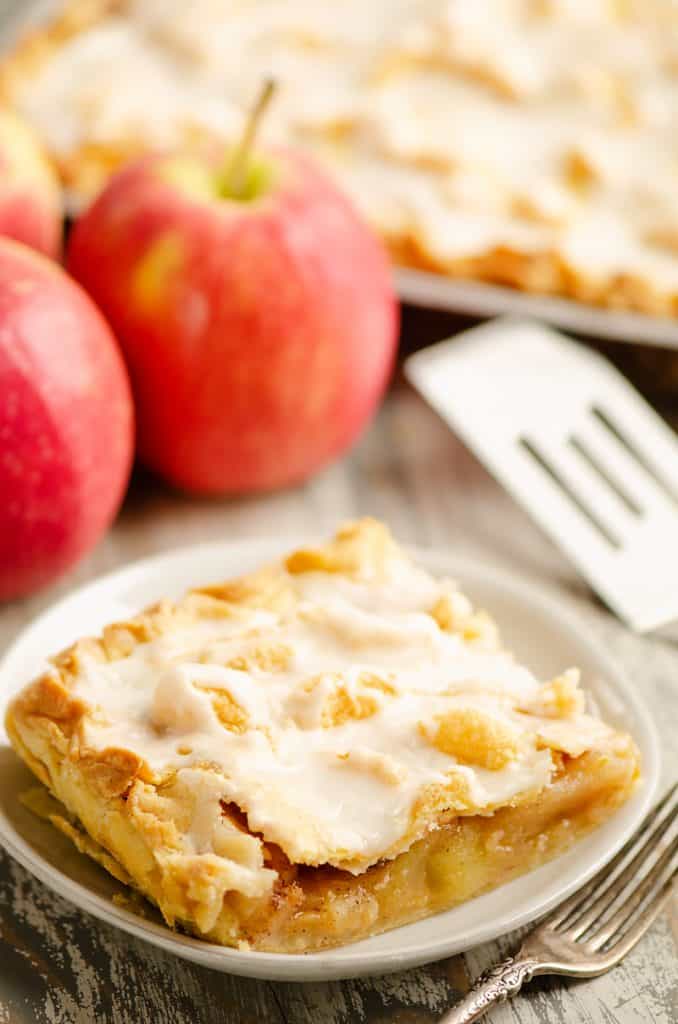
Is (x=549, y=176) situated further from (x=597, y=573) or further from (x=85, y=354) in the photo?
(x=85, y=354)

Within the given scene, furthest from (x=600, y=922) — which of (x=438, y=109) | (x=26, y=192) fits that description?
(x=438, y=109)

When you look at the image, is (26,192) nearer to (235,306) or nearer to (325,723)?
(235,306)

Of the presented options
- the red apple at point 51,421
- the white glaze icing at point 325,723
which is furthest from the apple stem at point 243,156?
the white glaze icing at point 325,723

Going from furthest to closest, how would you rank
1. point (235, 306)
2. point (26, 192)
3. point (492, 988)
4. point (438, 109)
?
1. point (438, 109)
2. point (26, 192)
3. point (235, 306)
4. point (492, 988)

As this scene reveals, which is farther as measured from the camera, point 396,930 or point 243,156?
point 243,156

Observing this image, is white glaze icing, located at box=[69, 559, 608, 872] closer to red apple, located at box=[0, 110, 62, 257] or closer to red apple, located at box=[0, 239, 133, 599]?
red apple, located at box=[0, 239, 133, 599]

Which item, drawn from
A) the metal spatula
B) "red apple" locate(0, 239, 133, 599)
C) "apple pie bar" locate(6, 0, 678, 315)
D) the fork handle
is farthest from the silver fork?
"apple pie bar" locate(6, 0, 678, 315)
